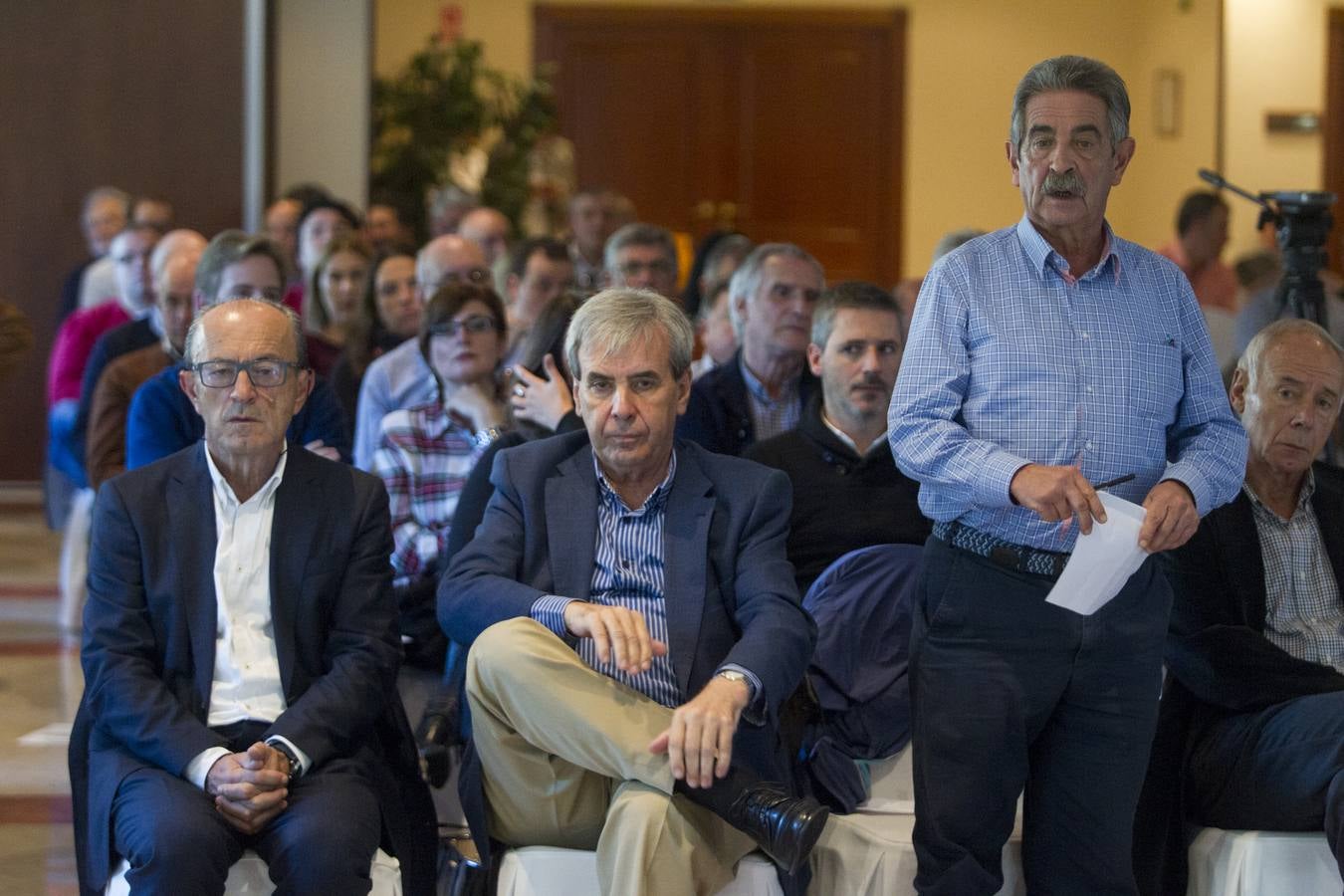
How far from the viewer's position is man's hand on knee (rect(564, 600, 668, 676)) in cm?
241

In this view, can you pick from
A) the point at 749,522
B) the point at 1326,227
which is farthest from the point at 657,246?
the point at 749,522

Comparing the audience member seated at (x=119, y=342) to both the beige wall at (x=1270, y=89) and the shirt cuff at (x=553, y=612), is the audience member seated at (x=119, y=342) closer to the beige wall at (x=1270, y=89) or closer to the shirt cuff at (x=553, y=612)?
the shirt cuff at (x=553, y=612)

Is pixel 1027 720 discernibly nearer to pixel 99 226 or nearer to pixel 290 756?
pixel 290 756

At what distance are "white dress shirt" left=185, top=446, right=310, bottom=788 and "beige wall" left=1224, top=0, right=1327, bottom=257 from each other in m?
7.96

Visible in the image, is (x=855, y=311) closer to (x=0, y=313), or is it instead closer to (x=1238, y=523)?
(x=1238, y=523)

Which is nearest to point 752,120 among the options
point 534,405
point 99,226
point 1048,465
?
point 99,226

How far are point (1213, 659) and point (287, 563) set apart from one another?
1.66 metres

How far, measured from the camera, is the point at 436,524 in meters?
3.69

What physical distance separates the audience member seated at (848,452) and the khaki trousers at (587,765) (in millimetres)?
761

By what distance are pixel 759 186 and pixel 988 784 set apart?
8152 mm

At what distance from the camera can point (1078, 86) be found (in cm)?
245

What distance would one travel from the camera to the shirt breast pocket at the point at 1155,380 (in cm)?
246

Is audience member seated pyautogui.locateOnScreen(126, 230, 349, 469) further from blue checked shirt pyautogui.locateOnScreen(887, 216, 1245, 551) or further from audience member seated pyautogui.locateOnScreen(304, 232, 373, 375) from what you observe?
blue checked shirt pyautogui.locateOnScreen(887, 216, 1245, 551)

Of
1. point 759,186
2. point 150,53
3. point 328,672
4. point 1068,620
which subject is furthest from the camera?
point 759,186
